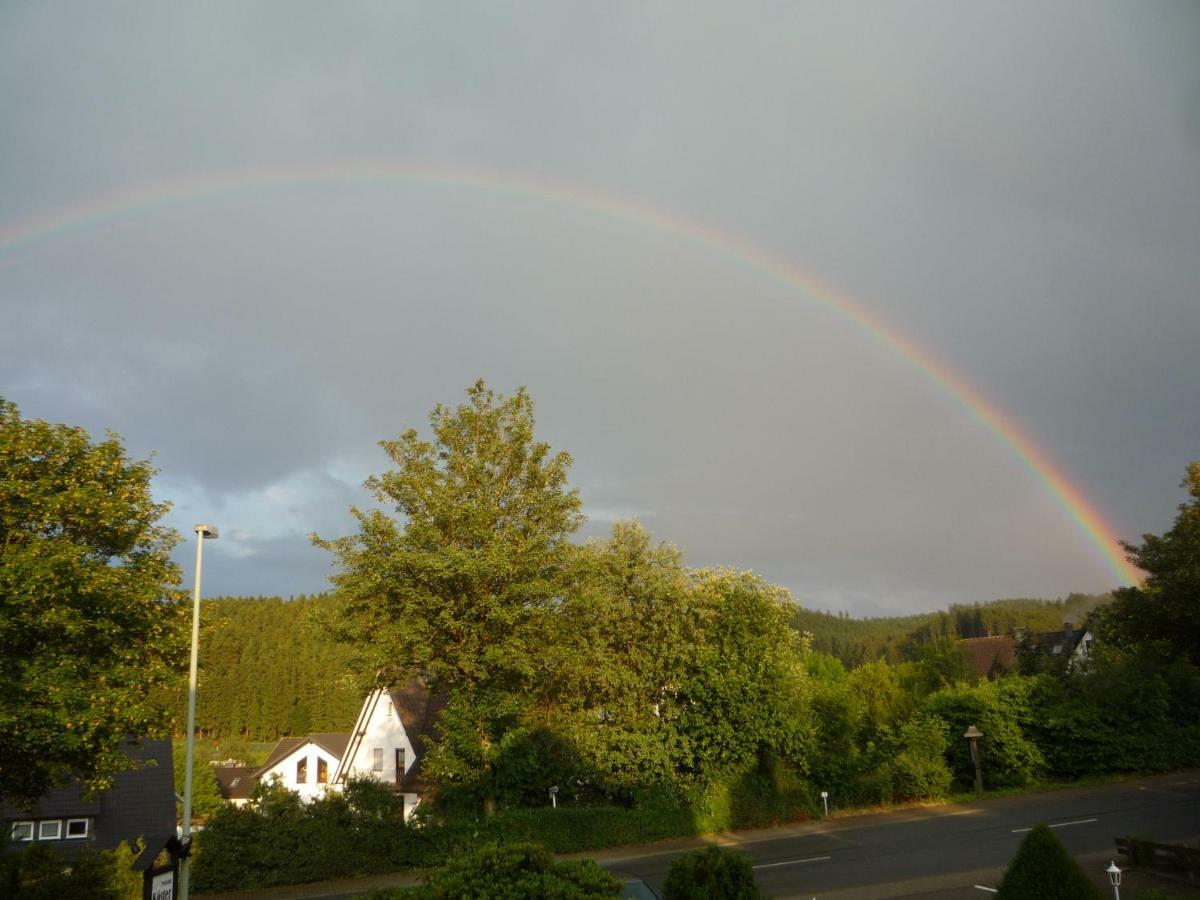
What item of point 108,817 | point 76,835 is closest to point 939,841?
point 108,817

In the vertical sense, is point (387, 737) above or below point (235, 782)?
above

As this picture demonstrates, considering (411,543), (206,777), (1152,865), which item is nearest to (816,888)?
(1152,865)

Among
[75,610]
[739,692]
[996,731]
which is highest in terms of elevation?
[75,610]

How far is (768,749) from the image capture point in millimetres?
33688

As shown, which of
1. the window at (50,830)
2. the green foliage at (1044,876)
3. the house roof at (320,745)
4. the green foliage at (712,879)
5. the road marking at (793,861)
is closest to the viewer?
the green foliage at (1044,876)

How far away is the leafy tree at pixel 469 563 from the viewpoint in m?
27.8

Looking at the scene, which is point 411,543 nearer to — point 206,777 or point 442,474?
point 442,474

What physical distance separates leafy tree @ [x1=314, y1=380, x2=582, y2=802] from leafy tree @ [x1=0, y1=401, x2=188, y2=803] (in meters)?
7.26

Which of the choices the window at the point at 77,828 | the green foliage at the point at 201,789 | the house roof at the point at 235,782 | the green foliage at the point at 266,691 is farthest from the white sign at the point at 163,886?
the green foliage at the point at 266,691

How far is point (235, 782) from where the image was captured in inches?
2913

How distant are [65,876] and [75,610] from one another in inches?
331

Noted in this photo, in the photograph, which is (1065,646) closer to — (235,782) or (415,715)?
(415,715)

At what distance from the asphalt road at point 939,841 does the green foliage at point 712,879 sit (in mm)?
4537

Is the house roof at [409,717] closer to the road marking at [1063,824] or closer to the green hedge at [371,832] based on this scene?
the green hedge at [371,832]
